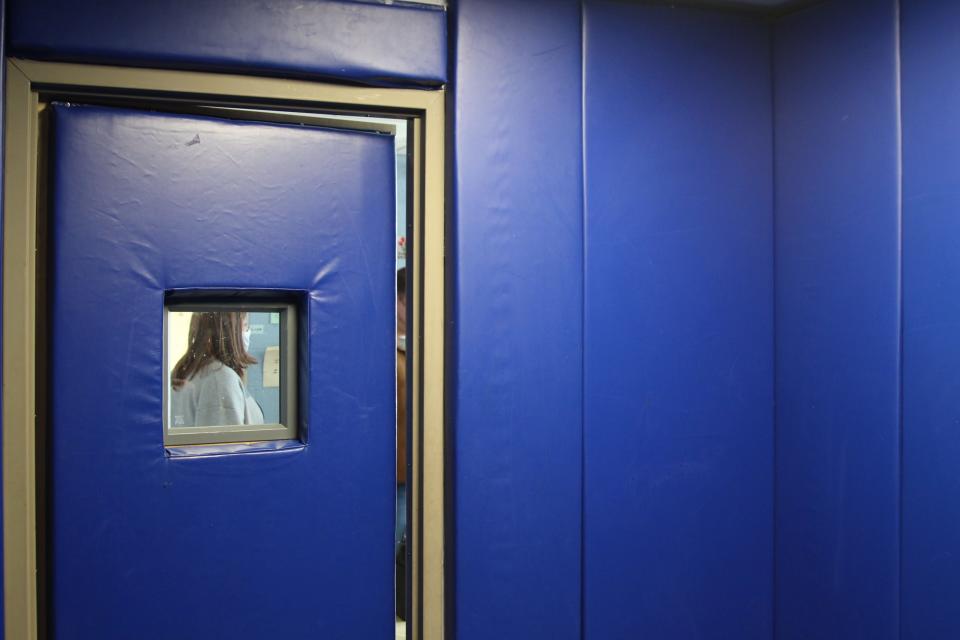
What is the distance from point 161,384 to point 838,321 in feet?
5.51

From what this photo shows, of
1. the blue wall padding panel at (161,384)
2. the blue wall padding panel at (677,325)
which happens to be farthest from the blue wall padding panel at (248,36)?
the blue wall padding panel at (677,325)

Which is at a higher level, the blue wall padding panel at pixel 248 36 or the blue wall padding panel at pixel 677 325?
the blue wall padding panel at pixel 248 36

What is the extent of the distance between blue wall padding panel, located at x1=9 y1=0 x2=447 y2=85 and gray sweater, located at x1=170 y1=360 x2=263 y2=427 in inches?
28.4

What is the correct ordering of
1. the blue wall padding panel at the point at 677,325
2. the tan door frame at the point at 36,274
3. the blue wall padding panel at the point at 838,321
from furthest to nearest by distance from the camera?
the blue wall padding panel at the point at 677,325 < the blue wall padding panel at the point at 838,321 < the tan door frame at the point at 36,274

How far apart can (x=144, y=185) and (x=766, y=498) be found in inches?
71.1

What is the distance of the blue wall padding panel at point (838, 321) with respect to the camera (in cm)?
194

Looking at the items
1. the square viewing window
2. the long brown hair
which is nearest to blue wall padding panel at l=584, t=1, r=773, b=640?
the square viewing window

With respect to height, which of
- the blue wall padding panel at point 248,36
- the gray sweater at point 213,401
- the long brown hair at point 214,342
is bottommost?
the gray sweater at point 213,401

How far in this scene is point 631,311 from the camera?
2084 millimetres

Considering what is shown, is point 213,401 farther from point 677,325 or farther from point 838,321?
point 838,321

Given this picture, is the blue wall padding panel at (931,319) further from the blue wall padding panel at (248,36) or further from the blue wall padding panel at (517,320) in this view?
the blue wall padding panel at (248,36)

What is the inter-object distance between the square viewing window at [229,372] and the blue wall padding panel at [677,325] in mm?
769

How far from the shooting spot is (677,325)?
2.12 m

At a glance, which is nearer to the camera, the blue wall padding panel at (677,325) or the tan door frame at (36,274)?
the tan door frame at (36,274)
